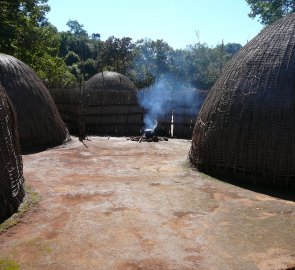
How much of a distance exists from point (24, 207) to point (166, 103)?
10493 mm

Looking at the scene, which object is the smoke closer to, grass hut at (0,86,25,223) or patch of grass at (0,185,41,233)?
patch of grass at (0,185,41,233)

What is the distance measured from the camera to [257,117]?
24.3 feet

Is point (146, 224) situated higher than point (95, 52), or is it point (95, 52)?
point (95, 52)

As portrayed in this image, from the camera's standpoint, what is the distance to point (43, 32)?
63.2ft

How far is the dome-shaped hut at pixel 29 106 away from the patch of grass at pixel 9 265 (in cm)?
759

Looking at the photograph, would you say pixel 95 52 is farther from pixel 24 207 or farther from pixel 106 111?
pixel 24 207

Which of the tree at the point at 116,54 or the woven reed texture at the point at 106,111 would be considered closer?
the woven reed texture at the point at 106,111

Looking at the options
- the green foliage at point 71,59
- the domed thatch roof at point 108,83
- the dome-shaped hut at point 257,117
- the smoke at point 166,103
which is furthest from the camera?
the green foliage at point 71,59

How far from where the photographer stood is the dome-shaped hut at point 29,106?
11.3 metres

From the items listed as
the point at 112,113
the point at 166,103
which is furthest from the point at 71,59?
the point at 166,103

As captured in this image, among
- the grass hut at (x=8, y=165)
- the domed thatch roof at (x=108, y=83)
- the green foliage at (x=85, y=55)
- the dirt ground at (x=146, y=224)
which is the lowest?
the dirt ground at (x=146, y=224)

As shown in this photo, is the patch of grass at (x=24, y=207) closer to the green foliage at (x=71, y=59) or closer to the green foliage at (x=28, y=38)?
the green foliage at (x=28, y=38)

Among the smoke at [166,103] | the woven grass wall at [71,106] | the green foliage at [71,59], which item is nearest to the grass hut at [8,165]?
the woven grass wall at [71,106]

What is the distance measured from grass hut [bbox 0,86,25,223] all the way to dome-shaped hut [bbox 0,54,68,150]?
470 centimetres
